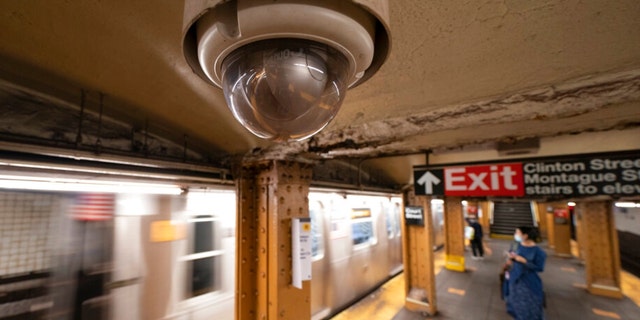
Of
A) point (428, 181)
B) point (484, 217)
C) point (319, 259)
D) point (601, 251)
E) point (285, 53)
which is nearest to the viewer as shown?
point (285, 53)

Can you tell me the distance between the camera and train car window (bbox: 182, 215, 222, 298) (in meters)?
3.79

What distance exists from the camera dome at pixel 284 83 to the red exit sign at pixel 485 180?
2592mm

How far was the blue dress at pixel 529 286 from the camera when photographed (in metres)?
4.57

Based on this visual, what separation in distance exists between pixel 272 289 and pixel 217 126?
70.9 inches

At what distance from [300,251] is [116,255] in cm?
214

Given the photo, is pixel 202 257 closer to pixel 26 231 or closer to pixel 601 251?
pixel 26 231

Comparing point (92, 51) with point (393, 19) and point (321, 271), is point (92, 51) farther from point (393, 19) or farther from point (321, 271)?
point (321, 271)

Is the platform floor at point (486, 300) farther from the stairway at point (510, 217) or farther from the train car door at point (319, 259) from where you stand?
the stairway at point (510, 217)

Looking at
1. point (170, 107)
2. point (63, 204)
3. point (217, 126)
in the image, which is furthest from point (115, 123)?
point (63, 204)

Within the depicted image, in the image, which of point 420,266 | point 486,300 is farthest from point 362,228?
point 486,300

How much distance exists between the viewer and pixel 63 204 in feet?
8.96

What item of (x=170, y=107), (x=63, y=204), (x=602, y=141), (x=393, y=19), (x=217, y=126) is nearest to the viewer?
(x=393, y=19)

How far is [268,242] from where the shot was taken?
116 inches

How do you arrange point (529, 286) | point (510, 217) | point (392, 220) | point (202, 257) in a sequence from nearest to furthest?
point (202, 257) < point (529, 286) < point (392, 220) < point (510, 217)
